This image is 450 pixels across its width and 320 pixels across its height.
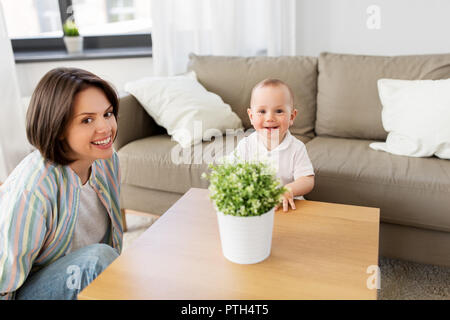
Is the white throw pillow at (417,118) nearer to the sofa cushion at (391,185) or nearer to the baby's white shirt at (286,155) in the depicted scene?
the sofa cushion at (391,185)

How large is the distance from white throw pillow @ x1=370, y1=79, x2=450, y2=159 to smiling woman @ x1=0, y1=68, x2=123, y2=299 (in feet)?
4.07

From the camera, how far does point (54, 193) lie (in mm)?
1092

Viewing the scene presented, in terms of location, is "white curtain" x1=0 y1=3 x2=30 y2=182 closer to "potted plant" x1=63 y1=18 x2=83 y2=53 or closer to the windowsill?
the windowsill

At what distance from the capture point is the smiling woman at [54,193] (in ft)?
3.36

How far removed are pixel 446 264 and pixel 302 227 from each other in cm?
77

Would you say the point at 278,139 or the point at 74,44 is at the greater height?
the point at 74,44

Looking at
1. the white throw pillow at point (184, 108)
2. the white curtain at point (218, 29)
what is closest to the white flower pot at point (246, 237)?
the white throw pillow at point (184, 108)

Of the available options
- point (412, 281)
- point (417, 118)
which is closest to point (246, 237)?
point (412, 281)

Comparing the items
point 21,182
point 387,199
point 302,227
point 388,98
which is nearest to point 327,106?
point 388,98

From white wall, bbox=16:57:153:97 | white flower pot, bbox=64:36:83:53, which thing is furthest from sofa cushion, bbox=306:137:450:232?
white flower pot, bbox=64:36:83:53

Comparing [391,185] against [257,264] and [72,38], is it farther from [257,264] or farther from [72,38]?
[72,38]

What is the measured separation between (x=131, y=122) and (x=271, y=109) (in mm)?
895

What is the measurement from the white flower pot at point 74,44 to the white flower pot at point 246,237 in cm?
235

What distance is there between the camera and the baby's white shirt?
147 centimetres
